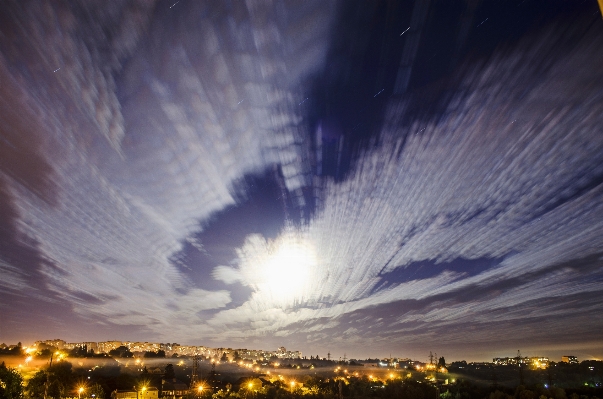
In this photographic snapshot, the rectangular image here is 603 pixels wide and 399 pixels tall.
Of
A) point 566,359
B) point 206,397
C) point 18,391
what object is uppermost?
point 18,391

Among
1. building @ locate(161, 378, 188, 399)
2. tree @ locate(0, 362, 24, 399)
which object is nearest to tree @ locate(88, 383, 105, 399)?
building @ locate(161, 378, 188, 399)

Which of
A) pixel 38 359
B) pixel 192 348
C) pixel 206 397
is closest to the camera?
pixel 206 397

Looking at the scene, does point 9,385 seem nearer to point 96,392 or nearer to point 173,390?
point 96,392

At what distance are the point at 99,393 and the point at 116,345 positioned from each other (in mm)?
133740

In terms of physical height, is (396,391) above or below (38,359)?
below

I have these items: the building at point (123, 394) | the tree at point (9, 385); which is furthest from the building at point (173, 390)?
the tree at point (9, 385)

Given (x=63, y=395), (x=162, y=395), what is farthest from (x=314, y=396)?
(x=63, y=395)

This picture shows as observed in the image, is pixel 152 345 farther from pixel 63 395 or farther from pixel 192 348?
pixel 63 395

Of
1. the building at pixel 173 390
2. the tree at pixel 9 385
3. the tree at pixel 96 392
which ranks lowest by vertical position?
the building at pixel 173 390

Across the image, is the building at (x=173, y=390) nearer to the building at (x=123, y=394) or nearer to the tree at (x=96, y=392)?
the building at (x=123, y=394)

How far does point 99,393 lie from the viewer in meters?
49.9

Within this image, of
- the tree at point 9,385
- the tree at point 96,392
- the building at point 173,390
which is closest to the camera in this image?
the tree at point 9,385

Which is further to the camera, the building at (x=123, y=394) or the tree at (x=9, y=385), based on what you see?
the building at (x=123, y=394)

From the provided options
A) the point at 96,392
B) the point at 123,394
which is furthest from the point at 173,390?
the point at 96,392
